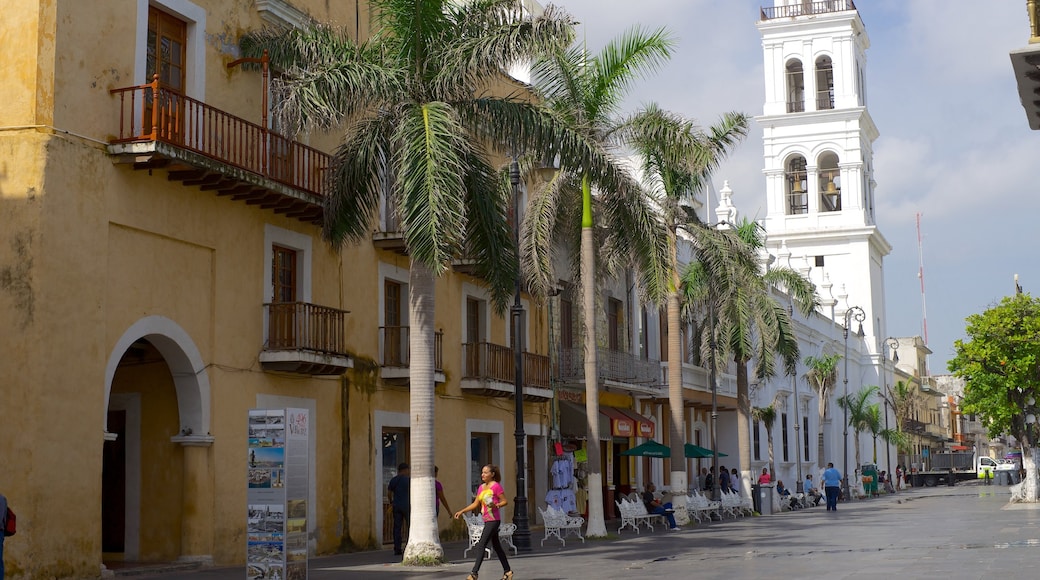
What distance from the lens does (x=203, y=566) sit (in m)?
19.6

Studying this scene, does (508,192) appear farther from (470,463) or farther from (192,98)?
(192,98)

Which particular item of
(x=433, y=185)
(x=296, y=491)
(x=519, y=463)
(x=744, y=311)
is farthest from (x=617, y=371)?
(x=296, y=491)

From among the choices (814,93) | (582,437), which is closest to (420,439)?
(582,437)

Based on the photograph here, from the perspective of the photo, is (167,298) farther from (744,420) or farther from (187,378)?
(744,420)

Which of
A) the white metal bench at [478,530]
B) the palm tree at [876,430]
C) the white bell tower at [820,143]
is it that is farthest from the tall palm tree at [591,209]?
the white bell tower at [820,143]

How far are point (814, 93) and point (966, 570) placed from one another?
65.4 meters

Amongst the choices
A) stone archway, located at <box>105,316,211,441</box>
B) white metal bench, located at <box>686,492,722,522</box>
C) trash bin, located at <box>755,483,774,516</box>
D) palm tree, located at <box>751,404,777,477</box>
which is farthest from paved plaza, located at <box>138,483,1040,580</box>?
palm tree, located at <box>751,404,777,477</box>

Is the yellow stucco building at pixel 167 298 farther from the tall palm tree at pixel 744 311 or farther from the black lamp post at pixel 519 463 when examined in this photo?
the tall palm tree at pixel 744 311

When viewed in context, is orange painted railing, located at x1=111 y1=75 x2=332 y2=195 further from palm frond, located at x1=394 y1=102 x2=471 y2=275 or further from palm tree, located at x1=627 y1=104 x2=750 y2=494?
palm tree, located at x1=627 y1=104 x2=750 y2=494

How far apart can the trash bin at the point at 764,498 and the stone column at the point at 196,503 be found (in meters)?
25.0

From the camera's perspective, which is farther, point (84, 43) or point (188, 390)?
point (188, 390)

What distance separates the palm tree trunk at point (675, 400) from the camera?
105 feet

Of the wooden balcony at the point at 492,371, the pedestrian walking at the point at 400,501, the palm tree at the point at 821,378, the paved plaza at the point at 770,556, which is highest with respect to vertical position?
the palm tree at the point at 821,378

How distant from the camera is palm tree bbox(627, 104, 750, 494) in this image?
29.1m
